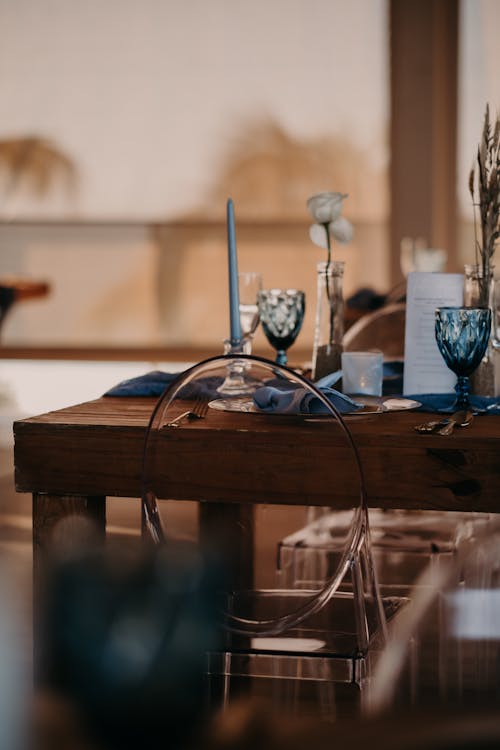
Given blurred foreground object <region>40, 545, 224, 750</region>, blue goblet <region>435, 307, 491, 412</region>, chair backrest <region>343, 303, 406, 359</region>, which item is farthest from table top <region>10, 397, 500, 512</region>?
chair backrest <region>343, 303, 406, 359</region>

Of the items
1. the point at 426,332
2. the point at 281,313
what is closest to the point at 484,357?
the point at 426,332

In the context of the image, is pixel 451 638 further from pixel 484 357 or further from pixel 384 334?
pixel 384 334

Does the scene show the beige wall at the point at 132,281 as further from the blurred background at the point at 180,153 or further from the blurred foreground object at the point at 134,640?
the blurred foreground object at the point at 134,640

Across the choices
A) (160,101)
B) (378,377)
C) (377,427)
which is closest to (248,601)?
(377,427)

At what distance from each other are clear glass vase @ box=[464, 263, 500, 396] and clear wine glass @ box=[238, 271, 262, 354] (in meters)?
0.35

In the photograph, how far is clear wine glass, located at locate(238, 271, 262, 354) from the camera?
6.45 feet

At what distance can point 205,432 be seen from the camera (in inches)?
61.3

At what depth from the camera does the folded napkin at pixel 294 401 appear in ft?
5.38

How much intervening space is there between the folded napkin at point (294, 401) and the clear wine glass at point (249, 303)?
24 centimetres

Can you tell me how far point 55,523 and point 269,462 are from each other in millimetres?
326

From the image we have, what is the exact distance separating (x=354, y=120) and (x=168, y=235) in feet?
4.62

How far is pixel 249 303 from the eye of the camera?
198 centimetres

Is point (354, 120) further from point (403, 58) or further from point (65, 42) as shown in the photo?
point (65, 42)

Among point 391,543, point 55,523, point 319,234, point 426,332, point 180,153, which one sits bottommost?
point 391,543
